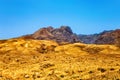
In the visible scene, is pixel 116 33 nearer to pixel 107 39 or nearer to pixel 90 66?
pixel 107 39

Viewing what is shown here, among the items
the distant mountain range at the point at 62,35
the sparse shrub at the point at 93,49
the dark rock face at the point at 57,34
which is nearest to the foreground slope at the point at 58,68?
the sparse shrub at the point at 93,49

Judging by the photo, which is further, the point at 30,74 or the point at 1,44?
the point at 1,44

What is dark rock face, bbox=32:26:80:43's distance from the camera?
160m

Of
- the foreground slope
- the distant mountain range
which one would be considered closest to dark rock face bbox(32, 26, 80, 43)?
the distant mountain range

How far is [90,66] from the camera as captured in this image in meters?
33.5

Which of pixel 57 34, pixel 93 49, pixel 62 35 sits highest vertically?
pixel 57 34

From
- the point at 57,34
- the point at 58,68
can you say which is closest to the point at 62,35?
the point at 57,34

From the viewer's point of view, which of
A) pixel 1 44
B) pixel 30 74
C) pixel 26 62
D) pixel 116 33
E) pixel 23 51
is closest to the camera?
pixel 30 74

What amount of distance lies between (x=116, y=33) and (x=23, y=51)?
94197 millimetres

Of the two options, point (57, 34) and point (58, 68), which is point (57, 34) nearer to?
point (57, 34)

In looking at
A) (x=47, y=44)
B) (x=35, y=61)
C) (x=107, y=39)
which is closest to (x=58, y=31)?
(x=107, y=39)

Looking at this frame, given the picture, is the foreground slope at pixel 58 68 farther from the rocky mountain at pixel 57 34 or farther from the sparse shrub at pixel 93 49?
the rocky mountain at pixel 57 34

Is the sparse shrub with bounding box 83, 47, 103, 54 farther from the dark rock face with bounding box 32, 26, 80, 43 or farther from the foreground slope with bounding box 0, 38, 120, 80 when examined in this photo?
the dark rock face with bounding box 32, 26, 80, 43

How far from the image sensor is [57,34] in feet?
569
